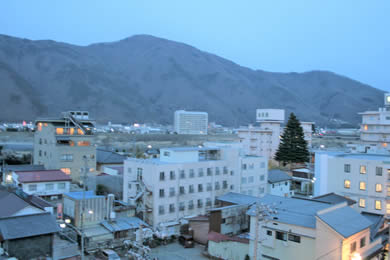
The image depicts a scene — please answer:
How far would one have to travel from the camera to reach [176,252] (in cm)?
2111

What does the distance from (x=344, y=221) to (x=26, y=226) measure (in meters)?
15.8

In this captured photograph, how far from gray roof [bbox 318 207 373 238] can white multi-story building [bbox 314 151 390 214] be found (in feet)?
36.4

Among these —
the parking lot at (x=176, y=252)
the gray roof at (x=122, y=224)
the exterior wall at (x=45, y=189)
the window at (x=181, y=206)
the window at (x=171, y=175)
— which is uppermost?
the window at (x=171, y=175)

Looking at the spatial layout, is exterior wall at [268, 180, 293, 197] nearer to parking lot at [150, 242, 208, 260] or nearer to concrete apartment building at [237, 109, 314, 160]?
parking lot at [150, 242, 208, 260]

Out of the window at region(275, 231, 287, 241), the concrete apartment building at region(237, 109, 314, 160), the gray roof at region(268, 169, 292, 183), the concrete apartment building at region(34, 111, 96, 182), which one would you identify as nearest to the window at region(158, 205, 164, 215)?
Result: the window at region(275, 231, 287, 241)

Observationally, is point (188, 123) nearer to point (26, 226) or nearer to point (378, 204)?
point (378, 204)

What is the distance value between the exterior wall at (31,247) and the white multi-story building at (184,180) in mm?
8619

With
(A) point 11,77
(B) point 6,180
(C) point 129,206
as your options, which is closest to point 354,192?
(C) point 129,206

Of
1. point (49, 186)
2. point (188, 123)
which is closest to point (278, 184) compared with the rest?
point (49, 186)

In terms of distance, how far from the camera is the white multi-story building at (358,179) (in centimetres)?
2597

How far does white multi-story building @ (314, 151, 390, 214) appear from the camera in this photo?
26.0 m

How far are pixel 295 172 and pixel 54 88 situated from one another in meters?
187

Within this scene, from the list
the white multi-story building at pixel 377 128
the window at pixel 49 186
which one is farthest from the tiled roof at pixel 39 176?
the white multi-story building at pixel 377 128

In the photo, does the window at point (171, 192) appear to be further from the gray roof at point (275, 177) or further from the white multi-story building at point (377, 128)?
the white multi-story building at point (377, 128)
